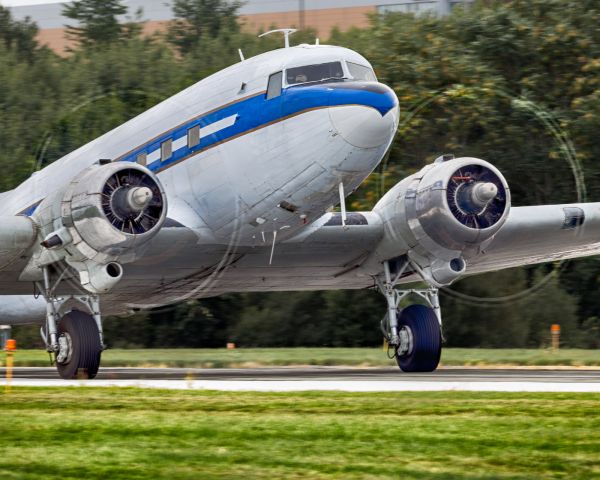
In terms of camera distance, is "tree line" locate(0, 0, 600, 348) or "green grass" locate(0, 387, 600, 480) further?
"tree line" locate(0, 0, 600, 348)

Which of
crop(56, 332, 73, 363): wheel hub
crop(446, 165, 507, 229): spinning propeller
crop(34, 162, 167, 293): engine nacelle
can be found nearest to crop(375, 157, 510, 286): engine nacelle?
crop(446, 165, 507, 229): spinning propeller

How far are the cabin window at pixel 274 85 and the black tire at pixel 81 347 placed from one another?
181 inches

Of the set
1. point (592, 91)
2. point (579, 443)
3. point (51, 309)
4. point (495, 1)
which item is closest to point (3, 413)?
point (579, 443)

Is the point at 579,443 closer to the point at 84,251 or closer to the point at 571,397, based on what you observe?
the point at 571,397

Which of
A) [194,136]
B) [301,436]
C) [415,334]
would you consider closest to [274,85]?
[194,136]

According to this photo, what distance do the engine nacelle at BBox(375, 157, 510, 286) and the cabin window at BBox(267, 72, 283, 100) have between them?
3180 millimetres

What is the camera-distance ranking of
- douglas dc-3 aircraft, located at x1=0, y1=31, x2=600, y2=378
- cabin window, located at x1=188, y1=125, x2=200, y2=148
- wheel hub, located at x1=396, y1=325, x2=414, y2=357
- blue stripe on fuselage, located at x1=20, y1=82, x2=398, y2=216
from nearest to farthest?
blue stripe on fuselage, located at x1=20, y1=82, x2=398, y2=216 → douglas dc-3 aircraft, located at x1=0, y1=31, x2=600, y2=378 → cabin window, located at x1=188, y1=125, x2=200, y2=148 → wheel hub, located at x1=396, y1=325, x2=414, y2=357

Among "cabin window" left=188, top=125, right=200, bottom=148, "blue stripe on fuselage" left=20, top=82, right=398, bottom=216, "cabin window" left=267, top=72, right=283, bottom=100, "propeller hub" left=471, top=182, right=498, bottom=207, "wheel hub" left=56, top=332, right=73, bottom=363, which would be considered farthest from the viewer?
"cabin window" left=188, top=125, right=200, bottom=148

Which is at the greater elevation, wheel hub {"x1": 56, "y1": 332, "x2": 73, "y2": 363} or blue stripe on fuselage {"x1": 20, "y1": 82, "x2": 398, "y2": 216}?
blue stripe on fuselage {"x1": 20, "y1": 82, "x2": 398, "y2": 216}

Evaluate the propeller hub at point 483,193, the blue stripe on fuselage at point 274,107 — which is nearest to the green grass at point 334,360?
the propeller hub at point 483,193

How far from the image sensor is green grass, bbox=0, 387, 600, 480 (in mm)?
8875

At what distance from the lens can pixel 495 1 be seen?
152 ft

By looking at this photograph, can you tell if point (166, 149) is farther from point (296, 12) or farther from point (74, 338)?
point (296, 12)

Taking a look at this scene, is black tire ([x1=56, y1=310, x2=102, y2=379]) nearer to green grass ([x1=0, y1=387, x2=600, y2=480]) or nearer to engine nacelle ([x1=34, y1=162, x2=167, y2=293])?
engine nacelle ([x1=34, y1=162, x2=167, y2=293])
